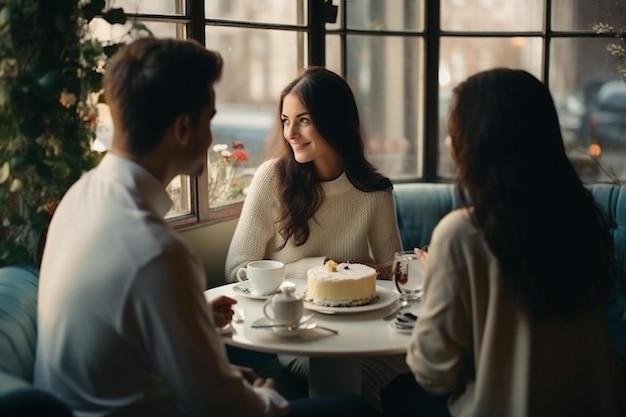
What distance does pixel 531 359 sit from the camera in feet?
5.08

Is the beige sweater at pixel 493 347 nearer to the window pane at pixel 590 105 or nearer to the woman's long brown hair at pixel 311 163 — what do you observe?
the woman's long brown hair at pixel 311 163

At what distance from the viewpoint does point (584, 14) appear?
3410mm

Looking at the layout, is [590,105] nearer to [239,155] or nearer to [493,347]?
[239,155]

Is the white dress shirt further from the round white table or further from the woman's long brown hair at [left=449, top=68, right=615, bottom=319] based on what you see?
the woman's long brown hair at [left=449, top=68, right=615, bottom=319]

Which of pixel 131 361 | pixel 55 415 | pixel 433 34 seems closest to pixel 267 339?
pixel 131 361

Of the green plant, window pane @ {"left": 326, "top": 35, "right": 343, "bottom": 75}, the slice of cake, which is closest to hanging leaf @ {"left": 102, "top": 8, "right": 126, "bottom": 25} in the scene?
the green plant

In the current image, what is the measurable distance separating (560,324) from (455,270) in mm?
236

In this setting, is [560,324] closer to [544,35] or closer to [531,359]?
[531,359]

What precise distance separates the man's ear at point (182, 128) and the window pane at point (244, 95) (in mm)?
1356

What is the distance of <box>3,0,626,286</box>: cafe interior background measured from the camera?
3180 millimetres

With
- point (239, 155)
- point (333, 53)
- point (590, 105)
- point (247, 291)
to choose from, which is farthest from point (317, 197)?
point (590, 105)

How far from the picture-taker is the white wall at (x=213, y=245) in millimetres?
2877

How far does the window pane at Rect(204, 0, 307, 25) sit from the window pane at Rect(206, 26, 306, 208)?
0.05 meters

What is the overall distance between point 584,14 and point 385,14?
0.84 meters
